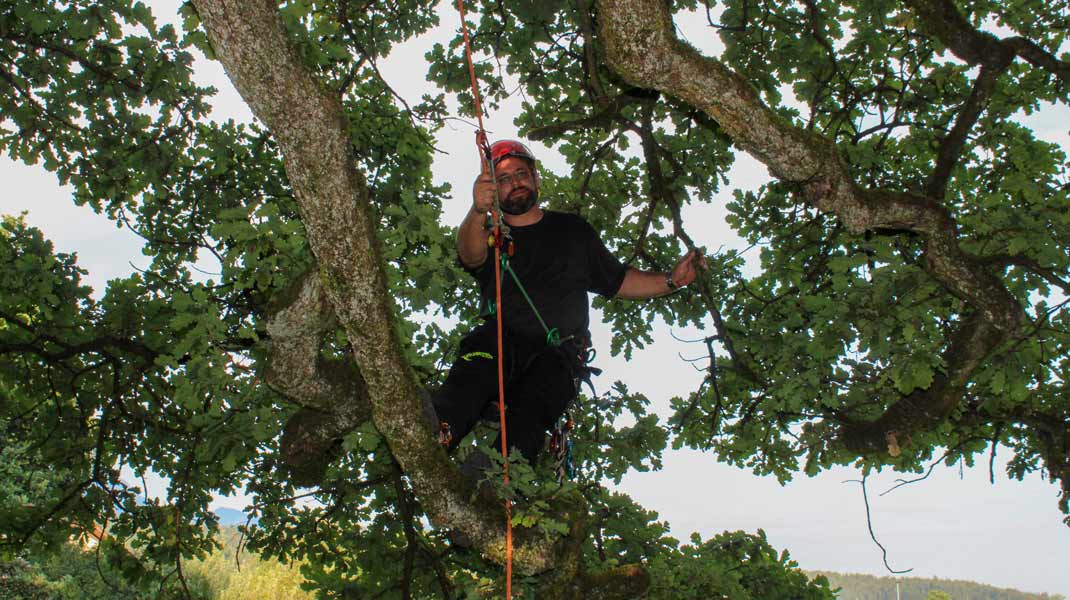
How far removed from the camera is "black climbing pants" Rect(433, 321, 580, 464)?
13.0ft

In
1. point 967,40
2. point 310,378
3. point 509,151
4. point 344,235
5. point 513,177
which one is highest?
point 967,40

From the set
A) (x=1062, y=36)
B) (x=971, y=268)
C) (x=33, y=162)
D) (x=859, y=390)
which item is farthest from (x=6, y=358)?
(x=1062, y=36)

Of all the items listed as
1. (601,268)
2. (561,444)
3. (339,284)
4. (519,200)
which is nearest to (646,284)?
(601,268)

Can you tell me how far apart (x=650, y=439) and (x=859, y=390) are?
1929 millimetres

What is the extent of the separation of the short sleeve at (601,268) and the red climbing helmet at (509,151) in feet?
2.35

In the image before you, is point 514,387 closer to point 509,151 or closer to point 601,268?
point 601,268

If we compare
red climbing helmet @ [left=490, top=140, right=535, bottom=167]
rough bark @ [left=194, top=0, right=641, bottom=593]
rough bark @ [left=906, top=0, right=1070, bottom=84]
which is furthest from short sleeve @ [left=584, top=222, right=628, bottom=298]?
rough bark @ [left=906, top=0, right=1070, bottom=84]

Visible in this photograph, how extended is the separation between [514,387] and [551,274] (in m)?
0.88

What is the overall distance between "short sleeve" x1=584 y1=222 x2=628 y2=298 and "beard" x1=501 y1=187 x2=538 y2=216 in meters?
0.55

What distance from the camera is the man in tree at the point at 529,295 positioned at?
13.3ft

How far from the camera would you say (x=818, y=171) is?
409cm

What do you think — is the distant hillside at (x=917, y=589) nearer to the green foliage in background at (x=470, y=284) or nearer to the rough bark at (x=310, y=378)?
the green foliage in background at (x=470, y=284)

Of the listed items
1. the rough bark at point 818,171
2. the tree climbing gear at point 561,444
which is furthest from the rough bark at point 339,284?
the rough bark at point 818,171

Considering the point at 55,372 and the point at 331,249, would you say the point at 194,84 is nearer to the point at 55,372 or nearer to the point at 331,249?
the point at 55,372
